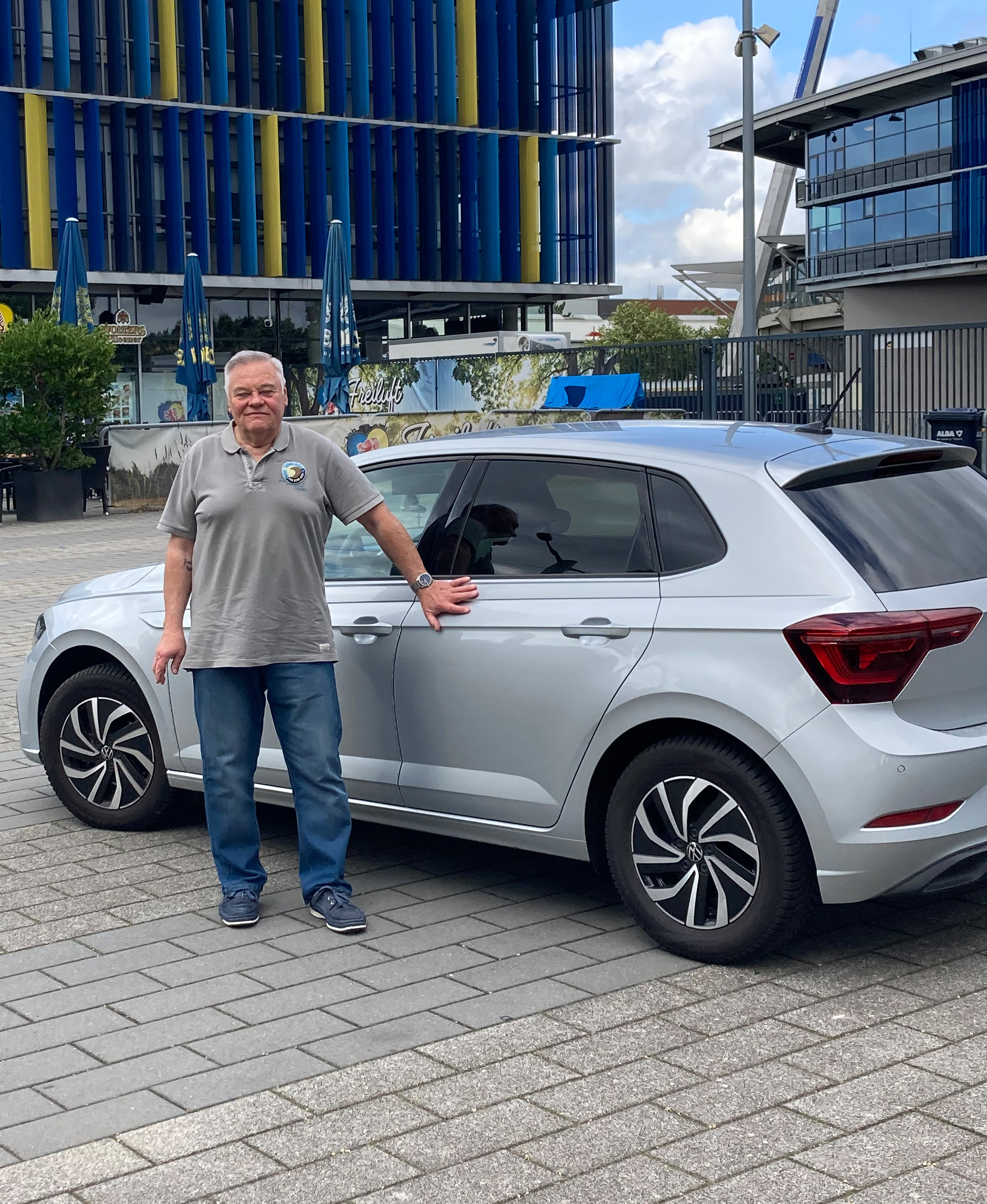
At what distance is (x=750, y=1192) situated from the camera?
122 inches

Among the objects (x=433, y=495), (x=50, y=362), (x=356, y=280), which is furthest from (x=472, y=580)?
(x=356, y=280)

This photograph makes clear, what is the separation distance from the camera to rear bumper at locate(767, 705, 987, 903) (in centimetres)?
409

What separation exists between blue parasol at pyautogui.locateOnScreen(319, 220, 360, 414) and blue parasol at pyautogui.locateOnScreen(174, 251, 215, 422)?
2155mm

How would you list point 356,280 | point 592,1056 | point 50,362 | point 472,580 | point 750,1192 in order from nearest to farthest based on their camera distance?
point 750,1192 → point 592,1056 → point 472,580 → point 50,362 → point 356,280

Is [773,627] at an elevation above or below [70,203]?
below

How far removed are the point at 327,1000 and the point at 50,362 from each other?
19.9 meters

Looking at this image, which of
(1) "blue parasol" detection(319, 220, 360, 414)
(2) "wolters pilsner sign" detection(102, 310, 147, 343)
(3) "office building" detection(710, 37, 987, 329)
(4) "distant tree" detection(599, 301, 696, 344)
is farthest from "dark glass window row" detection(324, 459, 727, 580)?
(4) "distant tree" detection(599, 301, 696, 344)

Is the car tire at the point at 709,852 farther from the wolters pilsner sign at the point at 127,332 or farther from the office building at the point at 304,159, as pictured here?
the office building at the point at 304,159

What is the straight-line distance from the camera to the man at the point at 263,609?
476 centimetres

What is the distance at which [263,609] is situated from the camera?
15.6ft

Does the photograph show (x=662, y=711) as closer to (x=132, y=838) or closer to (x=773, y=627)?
(x=773, y=627)

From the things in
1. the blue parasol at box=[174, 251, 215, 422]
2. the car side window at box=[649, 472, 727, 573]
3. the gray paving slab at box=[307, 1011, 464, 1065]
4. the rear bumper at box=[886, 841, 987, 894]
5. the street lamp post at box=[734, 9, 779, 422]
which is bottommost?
the gray paving slab at box=[307, 1011, 464, 1065]

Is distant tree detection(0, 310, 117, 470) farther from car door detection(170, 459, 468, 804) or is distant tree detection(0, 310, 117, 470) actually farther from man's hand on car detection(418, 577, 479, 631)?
man's hand on car detection(418, 577, 479, 631)

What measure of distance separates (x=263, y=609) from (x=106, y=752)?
153cm
